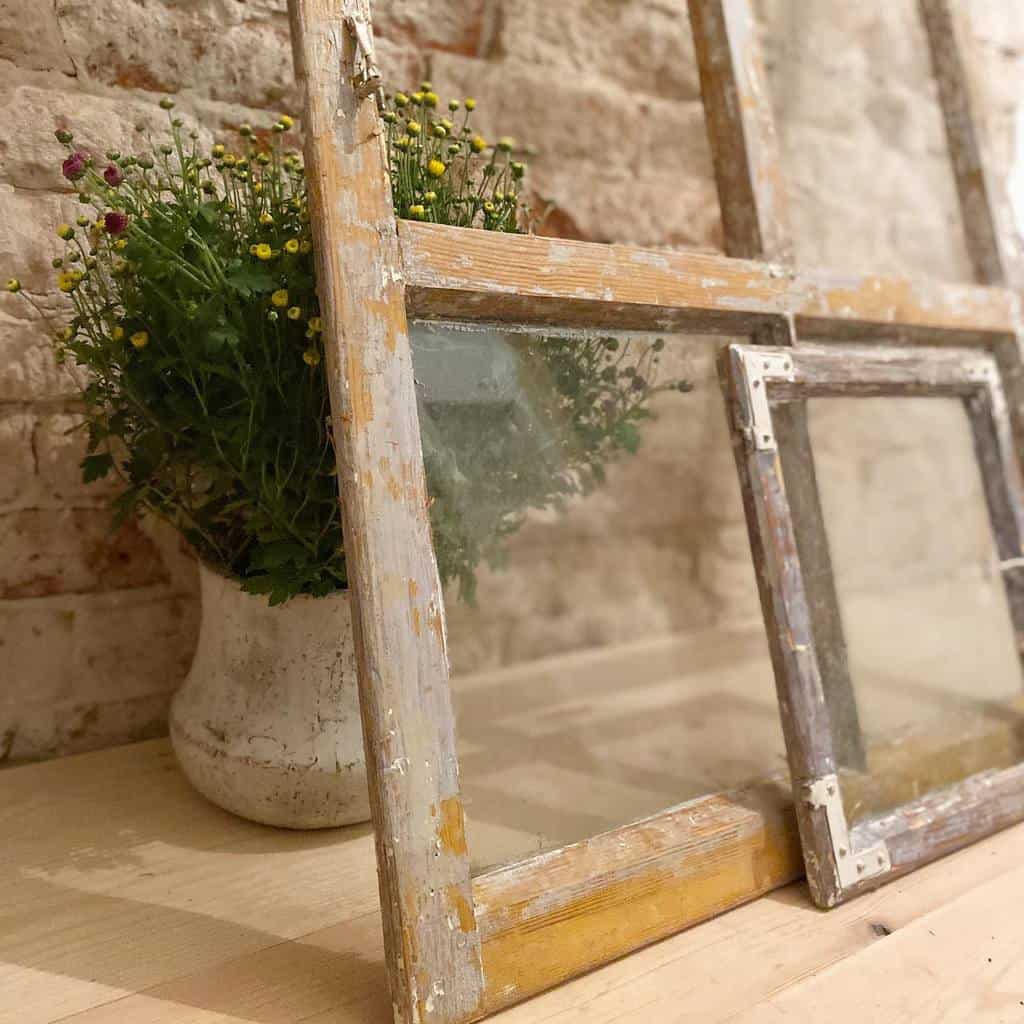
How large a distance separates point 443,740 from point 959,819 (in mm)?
664

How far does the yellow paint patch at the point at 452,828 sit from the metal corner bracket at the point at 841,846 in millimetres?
411

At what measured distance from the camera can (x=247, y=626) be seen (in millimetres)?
1043

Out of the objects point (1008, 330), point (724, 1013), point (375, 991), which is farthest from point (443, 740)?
point (1008, 330)

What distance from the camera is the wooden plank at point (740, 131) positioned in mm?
1222

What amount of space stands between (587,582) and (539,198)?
73 cm

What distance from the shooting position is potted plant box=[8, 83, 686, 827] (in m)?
0.93

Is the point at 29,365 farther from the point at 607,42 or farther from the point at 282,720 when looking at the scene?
the point at 607,42

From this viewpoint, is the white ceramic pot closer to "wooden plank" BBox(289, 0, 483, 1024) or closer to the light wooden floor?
the light wooden floor

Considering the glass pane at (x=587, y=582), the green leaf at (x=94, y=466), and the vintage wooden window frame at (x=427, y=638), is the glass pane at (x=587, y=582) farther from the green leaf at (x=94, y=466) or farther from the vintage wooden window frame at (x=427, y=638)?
the green leaf at (x=94, y=466)

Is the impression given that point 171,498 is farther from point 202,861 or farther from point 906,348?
point 906,348

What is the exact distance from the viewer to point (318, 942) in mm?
840

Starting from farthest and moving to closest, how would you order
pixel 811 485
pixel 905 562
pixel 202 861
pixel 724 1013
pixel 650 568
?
pixel 905 562 < pixel 650 568 < pixel 811 485 < pixel 202 861 < pixel 724 1013

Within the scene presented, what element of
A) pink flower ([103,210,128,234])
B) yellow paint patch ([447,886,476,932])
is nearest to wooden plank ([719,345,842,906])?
yellow paint patch ([447,886,476,932])

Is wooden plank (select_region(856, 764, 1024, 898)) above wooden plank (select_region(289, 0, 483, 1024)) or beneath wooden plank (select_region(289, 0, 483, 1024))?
beneath
